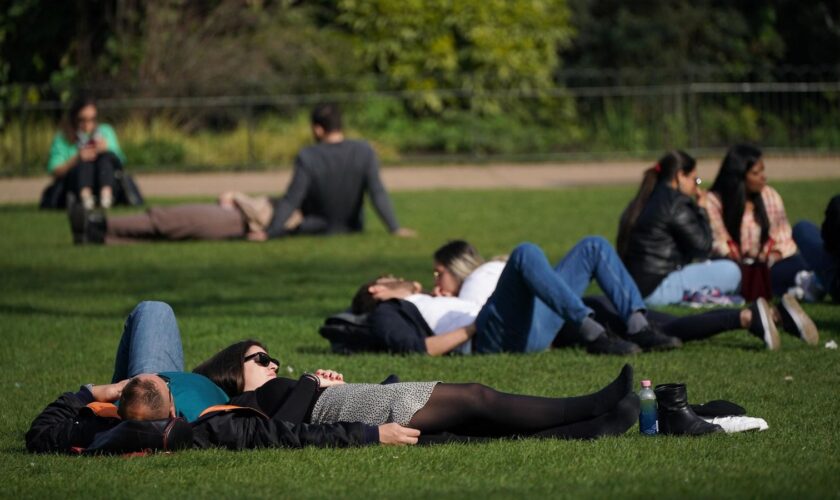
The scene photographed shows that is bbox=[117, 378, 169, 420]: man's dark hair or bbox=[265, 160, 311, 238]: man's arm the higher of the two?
bbox=[117, 378, 169, 420]: man's dark hair

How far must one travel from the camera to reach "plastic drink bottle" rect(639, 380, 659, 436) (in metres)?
7.00

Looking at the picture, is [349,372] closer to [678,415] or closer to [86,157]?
[678,415]

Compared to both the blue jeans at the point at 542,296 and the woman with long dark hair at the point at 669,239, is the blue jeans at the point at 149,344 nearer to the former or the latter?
the blue jeans at the point at 542,296

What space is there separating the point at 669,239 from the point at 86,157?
32.3ft

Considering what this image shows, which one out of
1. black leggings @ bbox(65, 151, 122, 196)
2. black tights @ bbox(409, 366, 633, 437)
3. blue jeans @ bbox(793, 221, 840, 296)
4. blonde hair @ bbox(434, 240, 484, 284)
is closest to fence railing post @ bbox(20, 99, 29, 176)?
black leggings @ bbox(65, 151, 122, 196)

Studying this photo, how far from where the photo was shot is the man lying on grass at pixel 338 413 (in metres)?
6.78

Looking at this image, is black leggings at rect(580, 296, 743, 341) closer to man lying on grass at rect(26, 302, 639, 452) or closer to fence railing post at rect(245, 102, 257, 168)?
man lying on grass at rect(26, 302, 639, 452)

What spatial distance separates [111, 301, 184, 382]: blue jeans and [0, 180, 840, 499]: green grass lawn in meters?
0.69

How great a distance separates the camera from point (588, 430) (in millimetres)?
6910

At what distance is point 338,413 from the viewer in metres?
6.95

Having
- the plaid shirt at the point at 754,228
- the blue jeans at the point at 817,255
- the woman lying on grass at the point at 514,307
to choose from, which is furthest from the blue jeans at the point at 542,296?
the plaid shirt at the point at 754,228

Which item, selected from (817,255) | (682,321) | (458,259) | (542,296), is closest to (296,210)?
(817,255)

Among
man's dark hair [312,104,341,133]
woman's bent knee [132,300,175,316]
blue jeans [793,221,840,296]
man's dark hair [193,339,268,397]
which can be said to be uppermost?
man's dark hair [312,104,341,133]

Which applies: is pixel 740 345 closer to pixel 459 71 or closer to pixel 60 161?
pixel 60 161
